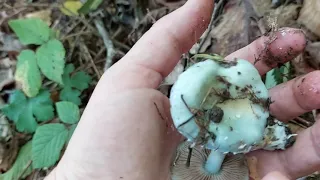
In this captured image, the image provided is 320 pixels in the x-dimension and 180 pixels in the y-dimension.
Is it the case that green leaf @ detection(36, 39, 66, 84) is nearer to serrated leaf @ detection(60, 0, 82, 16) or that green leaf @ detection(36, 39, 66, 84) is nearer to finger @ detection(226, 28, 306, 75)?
serrated leaf @ detection(60, 0, 82, 16)

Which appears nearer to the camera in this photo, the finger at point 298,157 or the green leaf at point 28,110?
the finger at point 298,157

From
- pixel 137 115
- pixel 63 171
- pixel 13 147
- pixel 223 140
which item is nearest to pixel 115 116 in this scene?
pixel 137 115

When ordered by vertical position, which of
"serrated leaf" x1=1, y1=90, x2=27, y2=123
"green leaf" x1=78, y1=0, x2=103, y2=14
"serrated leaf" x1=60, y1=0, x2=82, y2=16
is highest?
"green leaf" x1=78, y1=0, x2=103, y2=14

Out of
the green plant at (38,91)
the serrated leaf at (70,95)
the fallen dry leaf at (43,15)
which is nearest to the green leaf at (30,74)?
the green plant at (38,91)

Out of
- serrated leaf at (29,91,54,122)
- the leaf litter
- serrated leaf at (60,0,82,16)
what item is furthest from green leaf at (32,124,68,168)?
serrated leaf at (60,0,82,16)

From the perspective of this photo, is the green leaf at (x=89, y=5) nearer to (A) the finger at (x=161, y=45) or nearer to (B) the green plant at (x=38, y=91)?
(B) the green plant at (x=38, y=91)
